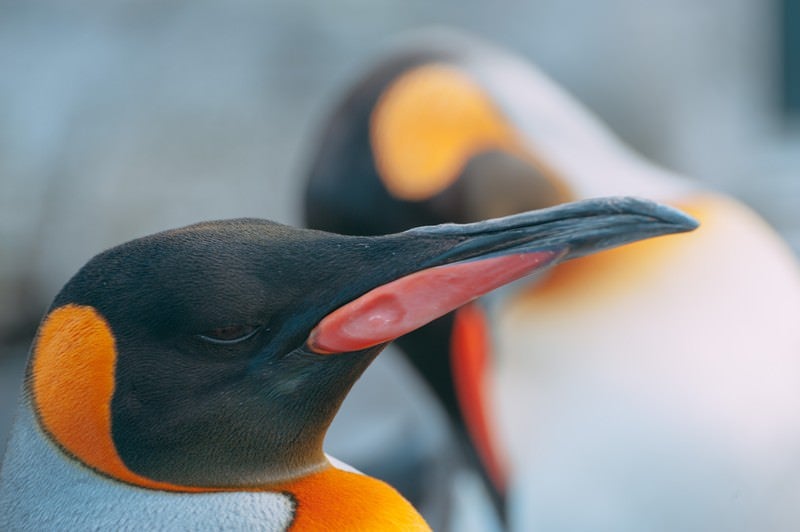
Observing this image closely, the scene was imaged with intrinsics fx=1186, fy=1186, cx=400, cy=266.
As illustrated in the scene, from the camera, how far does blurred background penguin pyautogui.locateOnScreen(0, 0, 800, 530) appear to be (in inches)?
64.8

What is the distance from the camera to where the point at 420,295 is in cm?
77

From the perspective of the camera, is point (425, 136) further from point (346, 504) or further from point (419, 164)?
point (346, 504)

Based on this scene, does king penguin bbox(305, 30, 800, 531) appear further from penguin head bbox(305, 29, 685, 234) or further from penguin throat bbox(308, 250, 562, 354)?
penguin throat bbox(308, 250, 562, 354)

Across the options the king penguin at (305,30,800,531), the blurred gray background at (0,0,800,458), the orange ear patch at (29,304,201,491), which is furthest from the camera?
the blurred gray background at (0,0,800,458)

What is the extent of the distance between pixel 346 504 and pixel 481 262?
0.19m

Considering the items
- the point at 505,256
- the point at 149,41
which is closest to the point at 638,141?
the point at 149,41

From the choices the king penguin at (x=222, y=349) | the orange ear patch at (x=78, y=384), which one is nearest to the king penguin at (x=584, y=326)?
the king penguin at (x=222, y=349)

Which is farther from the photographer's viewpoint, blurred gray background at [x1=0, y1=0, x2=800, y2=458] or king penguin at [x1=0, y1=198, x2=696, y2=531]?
blurred gray background at [x1=0, y1=0, x2=800, y2=458]

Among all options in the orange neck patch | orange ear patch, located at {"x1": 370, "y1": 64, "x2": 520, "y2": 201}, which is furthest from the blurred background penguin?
the orange neck patch

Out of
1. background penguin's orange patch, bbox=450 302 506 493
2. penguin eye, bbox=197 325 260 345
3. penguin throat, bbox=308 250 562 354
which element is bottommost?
background penguin's orange patch, bbox=450 302 506 493

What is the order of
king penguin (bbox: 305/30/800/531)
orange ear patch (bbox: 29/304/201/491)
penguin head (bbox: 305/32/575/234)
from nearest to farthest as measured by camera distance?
orange ear patch (bbox: 29/304/201/491)
king penguin (bbox: 305/30/800/531)
penguin head (bbox: 305/32/575/234)

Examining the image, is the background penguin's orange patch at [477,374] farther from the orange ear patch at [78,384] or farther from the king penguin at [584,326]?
the orange ear patch at [78,384]

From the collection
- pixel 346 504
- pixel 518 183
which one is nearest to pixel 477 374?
pixel 518 183

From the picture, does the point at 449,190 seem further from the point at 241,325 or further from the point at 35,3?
the point at 35,3
